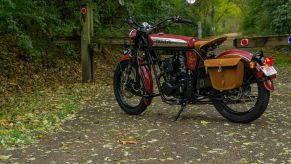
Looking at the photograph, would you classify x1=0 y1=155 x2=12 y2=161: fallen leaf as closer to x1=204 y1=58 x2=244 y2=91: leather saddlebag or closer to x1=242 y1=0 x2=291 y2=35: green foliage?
x1=204 y1=58 x2=244 y2=91: leather saddlebag

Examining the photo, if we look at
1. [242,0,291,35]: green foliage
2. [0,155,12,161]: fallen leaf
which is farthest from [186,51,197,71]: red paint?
[242,0,291,35]: green foliage

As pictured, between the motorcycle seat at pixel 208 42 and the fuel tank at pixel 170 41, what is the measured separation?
65 millimetres

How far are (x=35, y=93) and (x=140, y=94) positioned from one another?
310cm

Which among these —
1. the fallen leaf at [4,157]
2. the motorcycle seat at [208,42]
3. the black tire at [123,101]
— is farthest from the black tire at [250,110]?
the fallen leaf at [4,157]

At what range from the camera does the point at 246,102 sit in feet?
18.2

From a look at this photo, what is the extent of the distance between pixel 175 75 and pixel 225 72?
74 centimetres

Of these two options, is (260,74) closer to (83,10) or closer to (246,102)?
(246,102)

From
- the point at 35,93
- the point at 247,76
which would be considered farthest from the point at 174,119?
the point at 35,93

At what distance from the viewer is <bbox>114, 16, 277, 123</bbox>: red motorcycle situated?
5.41 metres

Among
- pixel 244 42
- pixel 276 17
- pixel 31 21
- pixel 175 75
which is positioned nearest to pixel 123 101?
pixel 175 75

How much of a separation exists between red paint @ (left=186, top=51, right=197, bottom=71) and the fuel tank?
11cm

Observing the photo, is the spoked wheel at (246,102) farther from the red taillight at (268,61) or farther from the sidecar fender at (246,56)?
the red taillight at (268,61)

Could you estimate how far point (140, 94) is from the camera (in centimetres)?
637

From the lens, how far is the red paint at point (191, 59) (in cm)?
580
